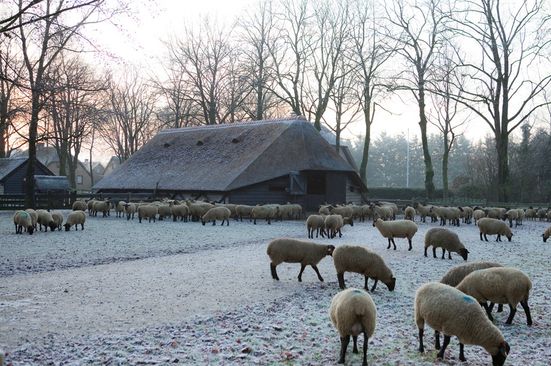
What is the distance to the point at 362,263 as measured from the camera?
1066 centimetres

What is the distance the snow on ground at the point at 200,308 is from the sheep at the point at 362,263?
0.36 meters

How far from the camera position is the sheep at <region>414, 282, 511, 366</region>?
6.23m

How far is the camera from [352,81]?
4494 cm

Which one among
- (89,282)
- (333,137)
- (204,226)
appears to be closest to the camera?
(89,282)

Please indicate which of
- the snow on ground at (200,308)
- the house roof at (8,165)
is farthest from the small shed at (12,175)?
the snow on ground at (200,308)

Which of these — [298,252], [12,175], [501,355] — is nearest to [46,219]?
[298,252]

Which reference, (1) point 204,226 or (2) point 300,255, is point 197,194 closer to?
(1) point 204,226

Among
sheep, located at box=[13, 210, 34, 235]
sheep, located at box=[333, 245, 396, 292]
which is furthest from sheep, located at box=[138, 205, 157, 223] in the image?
sheep, located at box=[333, 245, 396, 292]

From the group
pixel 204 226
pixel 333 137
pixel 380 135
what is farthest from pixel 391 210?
pixel 380 135

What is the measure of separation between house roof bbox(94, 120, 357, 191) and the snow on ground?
17497mm

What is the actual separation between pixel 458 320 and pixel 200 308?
4.67 metres

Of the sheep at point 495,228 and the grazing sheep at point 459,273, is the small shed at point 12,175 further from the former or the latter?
the grazing sheep at point 459,273

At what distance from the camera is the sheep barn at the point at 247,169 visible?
34375 millimetres

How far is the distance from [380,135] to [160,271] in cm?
10225
